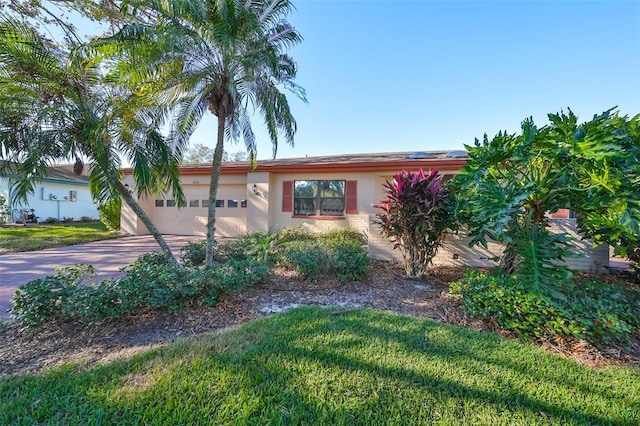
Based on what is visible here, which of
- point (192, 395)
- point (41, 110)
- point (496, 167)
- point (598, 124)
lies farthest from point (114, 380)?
point (598, 124)

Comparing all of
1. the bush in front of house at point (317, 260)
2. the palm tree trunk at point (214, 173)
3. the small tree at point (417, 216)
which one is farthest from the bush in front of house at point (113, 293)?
the small tree at point (417, 216)

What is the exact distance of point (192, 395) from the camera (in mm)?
2240

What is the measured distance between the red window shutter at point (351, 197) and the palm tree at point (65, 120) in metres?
7.33

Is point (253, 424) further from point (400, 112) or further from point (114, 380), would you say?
point (400, 112)

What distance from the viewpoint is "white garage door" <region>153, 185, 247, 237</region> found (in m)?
13.4

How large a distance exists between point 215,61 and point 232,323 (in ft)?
16.8

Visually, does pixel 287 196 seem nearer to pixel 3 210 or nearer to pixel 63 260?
pixel 63 260

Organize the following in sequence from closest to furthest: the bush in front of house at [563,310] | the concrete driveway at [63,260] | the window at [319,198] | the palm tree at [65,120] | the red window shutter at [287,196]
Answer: the bush in front of house at [563,310], the palm tree at [65,120], the concrete driveway at [63,260], the window at [319,198], the red window shutter at [287,196]

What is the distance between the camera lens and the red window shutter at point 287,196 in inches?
491

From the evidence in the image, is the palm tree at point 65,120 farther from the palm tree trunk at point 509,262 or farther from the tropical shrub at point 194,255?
the palm tree trunk at point 509,262

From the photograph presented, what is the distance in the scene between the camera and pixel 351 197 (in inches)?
455

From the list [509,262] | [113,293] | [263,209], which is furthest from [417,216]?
[263,209]

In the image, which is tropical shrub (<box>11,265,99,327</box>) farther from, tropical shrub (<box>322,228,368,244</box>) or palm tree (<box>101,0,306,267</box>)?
tropical shrub (<box>322,228,368,244</box>)

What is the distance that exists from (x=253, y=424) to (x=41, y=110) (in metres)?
5.91
